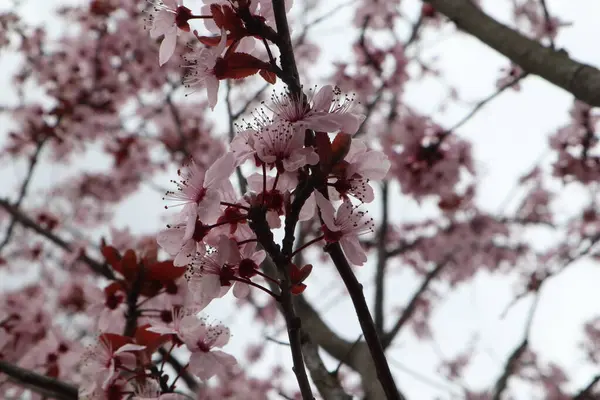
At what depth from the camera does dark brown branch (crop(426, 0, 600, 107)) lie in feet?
5.41

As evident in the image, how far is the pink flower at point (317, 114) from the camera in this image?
824 mm

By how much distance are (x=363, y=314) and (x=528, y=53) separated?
4.70ft

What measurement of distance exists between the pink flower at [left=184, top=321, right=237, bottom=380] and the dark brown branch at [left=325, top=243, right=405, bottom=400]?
387 mm

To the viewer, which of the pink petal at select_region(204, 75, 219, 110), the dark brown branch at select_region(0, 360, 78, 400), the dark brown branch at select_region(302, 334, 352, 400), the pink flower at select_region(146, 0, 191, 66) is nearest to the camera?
the pink petal at select_region(204, 75, 219, 110)

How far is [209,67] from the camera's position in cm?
94

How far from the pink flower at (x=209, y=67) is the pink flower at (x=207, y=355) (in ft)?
1.66

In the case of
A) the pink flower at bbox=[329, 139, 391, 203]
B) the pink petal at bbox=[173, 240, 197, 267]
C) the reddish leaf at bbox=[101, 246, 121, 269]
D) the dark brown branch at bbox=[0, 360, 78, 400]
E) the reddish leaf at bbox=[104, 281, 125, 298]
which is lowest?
the pink petal at bbox=[173, 240, 197, 267]

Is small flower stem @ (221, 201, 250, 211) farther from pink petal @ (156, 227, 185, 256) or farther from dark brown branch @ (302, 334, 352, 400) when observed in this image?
dark brown branch @ (302, 334, 352, 400)

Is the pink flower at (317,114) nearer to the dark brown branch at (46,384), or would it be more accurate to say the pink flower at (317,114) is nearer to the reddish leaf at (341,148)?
the reddish leaf at (341,148)

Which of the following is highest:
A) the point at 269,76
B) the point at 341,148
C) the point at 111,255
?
the point at 111,255

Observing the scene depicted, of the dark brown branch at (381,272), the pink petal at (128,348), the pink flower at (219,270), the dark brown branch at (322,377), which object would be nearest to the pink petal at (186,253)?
the pink flower at (219,270)

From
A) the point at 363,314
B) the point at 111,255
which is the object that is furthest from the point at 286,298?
the point at 111,255

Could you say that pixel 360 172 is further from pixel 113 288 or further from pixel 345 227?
pixel 113 288

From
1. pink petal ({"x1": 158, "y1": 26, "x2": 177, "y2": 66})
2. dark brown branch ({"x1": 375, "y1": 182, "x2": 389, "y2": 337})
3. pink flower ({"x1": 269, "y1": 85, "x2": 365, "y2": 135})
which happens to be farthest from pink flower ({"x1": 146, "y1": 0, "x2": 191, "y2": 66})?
dark brown branch ({"x1": 375, "y1": 182, "x2": 389, "y2": 337})
